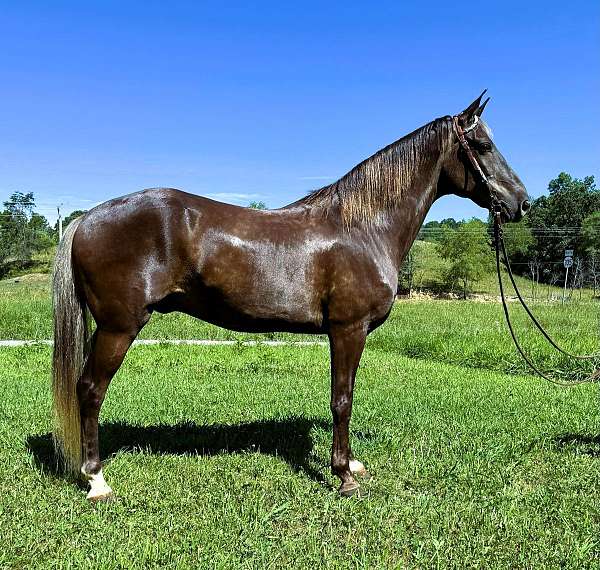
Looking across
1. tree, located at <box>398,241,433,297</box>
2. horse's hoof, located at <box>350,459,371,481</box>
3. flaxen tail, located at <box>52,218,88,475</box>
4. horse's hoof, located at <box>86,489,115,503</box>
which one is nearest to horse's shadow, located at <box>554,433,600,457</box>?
horse's hoof, located at <box>350,459,371,481</box>

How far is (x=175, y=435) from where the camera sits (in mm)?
4984

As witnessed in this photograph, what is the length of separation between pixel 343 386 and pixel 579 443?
2.61 metres

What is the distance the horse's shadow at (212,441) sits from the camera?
4.36 metres

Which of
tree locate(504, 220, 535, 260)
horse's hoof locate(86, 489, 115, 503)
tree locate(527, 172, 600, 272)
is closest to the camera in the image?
horse's hoof locate(86, 489, 115, 503)

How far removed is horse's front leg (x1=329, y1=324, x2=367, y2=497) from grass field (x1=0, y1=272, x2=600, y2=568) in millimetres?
151

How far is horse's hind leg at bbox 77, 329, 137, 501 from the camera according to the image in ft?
11.9

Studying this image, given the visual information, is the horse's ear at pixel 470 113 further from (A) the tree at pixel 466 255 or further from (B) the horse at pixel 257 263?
(A) the tree at pixel 466 255

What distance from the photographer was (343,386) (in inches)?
153

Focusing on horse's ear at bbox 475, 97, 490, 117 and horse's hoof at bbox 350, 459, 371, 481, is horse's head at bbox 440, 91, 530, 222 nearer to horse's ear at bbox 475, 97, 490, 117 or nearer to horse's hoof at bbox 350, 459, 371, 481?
horse's ear at bbox 475, 97, 490, 117

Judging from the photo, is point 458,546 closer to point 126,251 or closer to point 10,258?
point 126,251

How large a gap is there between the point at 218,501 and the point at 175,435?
5.06ft

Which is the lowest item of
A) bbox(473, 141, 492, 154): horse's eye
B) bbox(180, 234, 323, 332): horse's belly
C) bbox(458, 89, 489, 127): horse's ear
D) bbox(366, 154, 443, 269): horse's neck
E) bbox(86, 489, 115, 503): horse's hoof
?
bbox(86, 489, 115, 503): horse's hoof

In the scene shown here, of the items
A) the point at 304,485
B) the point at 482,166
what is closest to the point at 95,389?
the point at 304,485

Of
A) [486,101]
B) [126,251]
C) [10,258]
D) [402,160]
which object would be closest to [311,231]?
[402,160]
